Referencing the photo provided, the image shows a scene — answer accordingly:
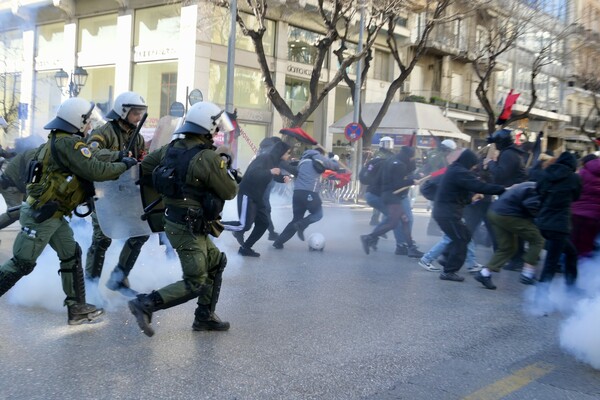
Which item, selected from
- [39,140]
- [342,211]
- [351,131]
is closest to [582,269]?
[39,140]

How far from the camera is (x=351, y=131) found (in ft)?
60.0

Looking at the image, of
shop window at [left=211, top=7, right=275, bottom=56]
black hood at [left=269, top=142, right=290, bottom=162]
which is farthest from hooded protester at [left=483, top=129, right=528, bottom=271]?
shop window at [left=211, top=7, right=275, bottom=56]

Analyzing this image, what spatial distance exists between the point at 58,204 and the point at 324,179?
50.7 ft

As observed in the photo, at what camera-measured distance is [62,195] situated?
4480mm

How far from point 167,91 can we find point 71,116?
19.0m

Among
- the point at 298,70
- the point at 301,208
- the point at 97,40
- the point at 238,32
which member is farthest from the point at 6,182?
the point at 97,40

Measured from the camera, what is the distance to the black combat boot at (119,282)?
5488mm

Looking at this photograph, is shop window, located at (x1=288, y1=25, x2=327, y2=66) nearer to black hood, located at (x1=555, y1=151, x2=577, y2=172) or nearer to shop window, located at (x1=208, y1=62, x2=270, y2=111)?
shop window, located at (x1=208, y1=62, x2=270, y2=111)

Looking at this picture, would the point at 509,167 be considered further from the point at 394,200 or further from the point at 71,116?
the point at 71,116

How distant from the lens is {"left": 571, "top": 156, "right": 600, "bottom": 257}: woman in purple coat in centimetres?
659

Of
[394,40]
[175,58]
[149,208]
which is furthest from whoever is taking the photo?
[175,58]

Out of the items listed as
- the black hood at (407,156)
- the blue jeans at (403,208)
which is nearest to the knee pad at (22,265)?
the blue jeans at (403,208)

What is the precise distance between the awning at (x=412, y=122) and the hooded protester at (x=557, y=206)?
15855mm

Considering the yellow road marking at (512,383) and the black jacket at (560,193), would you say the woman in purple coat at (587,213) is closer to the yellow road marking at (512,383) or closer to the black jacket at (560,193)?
the black jacket at (560,193)
